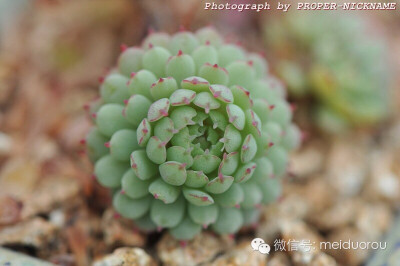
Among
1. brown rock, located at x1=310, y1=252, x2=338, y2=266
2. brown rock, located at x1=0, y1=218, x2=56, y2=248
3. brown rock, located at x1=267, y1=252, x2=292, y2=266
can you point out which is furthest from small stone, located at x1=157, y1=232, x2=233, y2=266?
brown rock, located at x1=0, y1=218, x2=56, y2=248

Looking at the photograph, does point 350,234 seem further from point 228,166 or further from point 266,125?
point 228,166

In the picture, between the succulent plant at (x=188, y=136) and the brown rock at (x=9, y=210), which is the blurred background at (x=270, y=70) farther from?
the succulent plant at (x=188, y=136)

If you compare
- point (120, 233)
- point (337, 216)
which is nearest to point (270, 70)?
point (337, 216)

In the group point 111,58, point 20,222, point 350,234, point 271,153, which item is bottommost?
point 20,222

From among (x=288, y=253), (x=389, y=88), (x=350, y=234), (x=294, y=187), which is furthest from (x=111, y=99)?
(x=389, y=88)

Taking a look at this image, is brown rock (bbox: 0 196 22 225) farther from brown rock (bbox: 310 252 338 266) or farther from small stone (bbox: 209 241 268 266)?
brown rock (bbox: 310 252 338 266)
